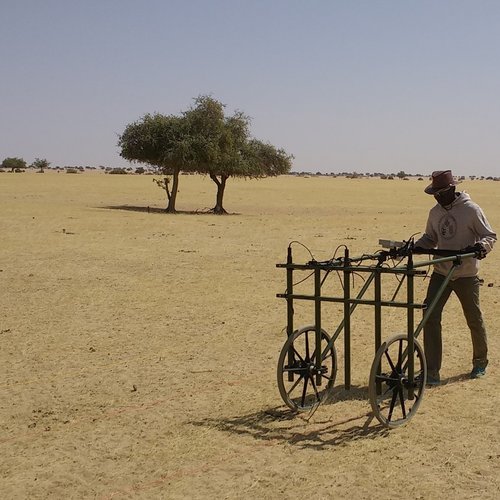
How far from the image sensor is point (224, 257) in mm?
17344

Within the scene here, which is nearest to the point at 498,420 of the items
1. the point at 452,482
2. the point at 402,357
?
the point at 402,357

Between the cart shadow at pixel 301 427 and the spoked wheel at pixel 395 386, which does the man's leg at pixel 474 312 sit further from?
the cart shadow at pixel 301 427

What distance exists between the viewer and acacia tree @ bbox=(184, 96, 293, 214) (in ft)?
121

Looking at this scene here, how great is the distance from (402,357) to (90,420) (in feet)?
8.57

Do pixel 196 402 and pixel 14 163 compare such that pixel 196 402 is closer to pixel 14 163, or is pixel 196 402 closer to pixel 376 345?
pixel 376 345

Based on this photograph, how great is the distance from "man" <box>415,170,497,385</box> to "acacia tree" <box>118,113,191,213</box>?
99.0 feet

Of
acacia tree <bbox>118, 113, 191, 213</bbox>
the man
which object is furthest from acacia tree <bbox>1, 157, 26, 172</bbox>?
the man

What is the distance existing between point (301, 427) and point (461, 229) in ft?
8.24

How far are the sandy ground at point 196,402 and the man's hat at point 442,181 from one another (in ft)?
6.12

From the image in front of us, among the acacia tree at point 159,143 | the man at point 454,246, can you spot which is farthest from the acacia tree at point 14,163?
the man at point 454,246

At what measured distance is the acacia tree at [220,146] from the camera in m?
37.0

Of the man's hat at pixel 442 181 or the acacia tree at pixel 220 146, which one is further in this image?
the acacia tree at pixel 220 146

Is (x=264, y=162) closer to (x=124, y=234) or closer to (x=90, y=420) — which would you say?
(x=124, y=234)

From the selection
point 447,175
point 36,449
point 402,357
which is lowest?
point 36,449
